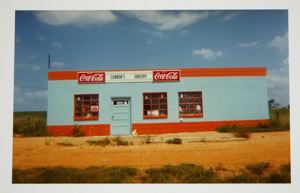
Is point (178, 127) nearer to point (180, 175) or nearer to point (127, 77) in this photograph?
point (127, 77)

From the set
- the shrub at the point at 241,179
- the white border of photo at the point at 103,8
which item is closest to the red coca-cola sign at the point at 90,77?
the white border of photo at the point at 103,8

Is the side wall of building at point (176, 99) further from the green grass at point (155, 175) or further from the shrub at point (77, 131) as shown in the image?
the green grass at point (155, 175)

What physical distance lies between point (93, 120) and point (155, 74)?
259cm

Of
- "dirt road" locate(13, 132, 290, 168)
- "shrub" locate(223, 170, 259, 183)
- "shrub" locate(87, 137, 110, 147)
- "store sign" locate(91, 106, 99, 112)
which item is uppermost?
"store sign" locate(91, 106, 99, 112)

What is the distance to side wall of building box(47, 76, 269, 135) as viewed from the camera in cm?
1273

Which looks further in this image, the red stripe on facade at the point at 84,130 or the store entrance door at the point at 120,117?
the store entrance door at the point at 120,117

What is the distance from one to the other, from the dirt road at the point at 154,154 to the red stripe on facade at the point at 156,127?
3.32 ft

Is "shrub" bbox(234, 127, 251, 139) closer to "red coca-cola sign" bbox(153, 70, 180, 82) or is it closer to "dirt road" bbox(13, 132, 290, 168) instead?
"dirt road" bbox(13, 132, 290, 168)

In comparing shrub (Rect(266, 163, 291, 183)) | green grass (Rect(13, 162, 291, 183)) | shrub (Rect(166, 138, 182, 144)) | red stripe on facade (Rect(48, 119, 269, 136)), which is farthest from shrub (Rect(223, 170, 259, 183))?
red stripe on facade (Rect(48, 119, 269, 136))

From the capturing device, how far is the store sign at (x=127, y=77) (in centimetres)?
1276

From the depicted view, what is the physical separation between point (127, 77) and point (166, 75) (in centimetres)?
131

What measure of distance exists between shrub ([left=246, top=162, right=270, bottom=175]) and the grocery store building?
7.78 feet

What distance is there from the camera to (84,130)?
12805 mm

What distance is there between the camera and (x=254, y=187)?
32.6ft
